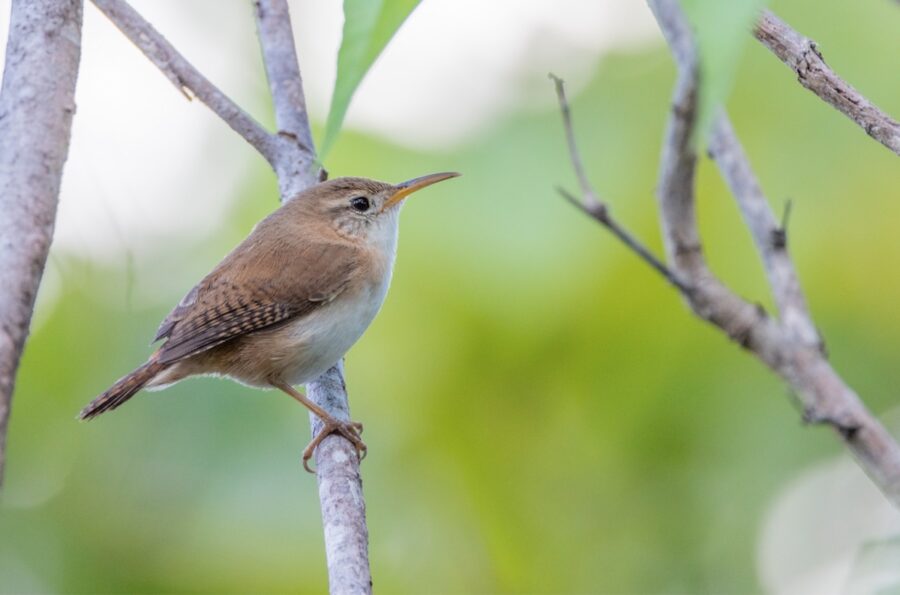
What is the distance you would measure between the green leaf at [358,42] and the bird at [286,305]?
2.11 m

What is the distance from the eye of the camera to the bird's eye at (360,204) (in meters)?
4.19

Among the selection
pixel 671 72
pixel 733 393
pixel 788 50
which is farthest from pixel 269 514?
pixel 788 50

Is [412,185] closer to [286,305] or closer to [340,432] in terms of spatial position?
[286,305]

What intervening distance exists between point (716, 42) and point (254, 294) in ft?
9.58

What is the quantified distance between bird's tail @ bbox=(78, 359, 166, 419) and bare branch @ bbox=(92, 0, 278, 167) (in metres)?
0.80

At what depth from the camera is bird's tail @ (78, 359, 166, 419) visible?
340cm

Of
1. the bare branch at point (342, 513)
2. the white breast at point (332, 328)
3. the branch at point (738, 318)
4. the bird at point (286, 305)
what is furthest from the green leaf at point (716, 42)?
the white breast at point (332, 328)

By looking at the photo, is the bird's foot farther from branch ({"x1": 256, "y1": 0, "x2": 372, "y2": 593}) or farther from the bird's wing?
the bird's wing

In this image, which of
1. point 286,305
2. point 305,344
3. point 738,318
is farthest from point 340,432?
point 738,318

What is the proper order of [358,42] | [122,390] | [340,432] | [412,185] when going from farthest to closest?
[412,185], [122,390], [340,432], [358,42]

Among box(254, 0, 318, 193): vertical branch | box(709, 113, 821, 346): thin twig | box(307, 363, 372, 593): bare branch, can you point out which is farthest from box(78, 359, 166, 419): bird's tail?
box(709, 113, 821, 346): thin twig

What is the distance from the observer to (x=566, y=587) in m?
4.34

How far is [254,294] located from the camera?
375 centimetres

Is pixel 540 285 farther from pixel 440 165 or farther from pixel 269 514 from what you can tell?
pixel 269 514
